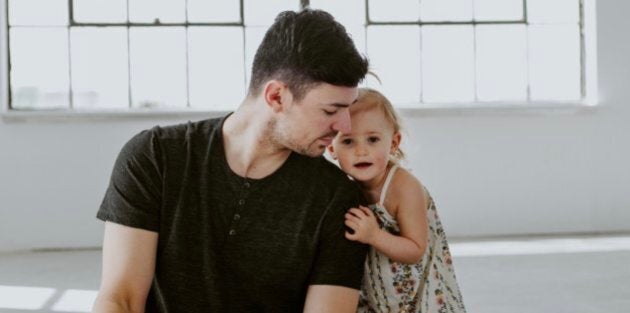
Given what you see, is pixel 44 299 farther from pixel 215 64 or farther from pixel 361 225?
pixel 361 225

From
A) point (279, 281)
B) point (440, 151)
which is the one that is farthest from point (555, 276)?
point (279, 281)

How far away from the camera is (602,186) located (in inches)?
294

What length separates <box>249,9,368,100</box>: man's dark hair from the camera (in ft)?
6.38

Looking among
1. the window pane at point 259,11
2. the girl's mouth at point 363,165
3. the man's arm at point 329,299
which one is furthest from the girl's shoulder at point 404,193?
the window pane at point 259,11

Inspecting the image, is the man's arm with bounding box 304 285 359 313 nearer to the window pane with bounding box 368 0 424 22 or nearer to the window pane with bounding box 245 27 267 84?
the window pane with bounding box 245 27 267 84

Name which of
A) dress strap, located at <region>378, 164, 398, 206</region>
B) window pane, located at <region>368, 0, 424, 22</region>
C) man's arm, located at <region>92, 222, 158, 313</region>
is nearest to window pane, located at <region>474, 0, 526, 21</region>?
window pane, located at <region>368, 0, 424, 22</region>

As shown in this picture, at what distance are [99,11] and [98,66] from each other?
0.42 m

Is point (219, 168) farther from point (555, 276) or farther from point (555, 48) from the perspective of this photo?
point (555, 48)

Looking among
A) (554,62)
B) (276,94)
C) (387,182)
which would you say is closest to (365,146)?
(387,182)

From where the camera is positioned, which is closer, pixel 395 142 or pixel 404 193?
pixel 404 193

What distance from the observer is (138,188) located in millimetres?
2047

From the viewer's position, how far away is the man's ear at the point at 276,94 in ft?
6.60

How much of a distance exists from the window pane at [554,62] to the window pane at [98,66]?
3272 millimetres

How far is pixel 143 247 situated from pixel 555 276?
12.0ft
